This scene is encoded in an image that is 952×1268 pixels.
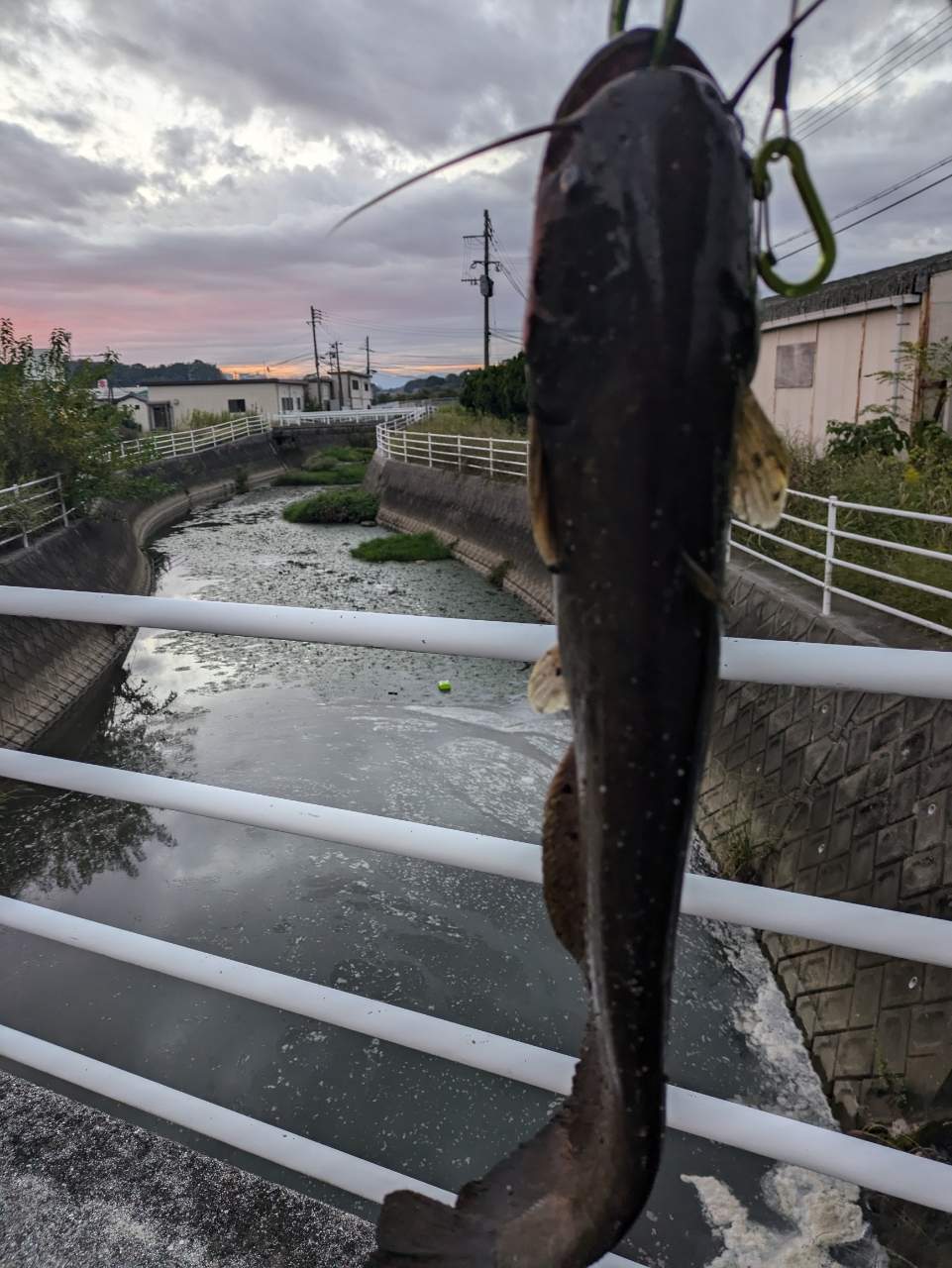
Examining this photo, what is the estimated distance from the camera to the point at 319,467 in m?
32.7

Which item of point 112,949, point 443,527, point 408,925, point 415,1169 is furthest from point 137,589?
point 112,949

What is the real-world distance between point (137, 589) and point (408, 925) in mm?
10885

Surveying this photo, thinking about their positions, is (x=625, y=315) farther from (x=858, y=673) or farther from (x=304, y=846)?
(x=304, y=846)

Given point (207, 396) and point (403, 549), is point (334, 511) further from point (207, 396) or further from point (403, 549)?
point (207, 396)

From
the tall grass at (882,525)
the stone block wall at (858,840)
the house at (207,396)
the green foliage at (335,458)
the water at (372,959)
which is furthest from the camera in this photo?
the house at (207,396)

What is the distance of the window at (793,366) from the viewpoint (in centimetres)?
1086

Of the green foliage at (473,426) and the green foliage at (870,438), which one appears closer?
the green foliage at (870,438)

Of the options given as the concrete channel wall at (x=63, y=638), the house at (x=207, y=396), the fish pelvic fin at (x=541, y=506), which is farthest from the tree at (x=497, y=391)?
the house at (x=207, y=396)

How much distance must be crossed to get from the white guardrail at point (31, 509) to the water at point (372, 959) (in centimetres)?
319

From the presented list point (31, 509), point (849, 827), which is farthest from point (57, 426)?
point (849, 827)

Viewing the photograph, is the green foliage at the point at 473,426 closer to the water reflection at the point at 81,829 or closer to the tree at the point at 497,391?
the tree at the point at 497,391

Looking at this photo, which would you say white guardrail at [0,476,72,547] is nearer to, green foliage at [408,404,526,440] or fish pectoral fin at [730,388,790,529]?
green foliage at [408,404,526,440]

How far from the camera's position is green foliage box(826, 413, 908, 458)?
8711mm

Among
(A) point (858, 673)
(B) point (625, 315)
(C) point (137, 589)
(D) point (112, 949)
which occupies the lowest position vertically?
(C) point (137, 589)
